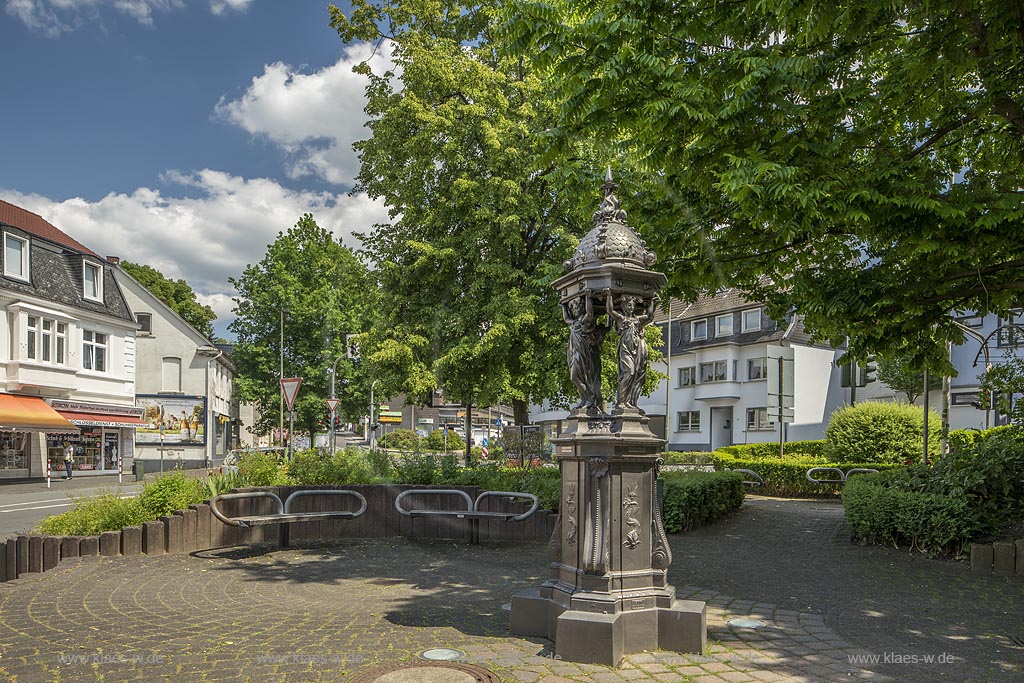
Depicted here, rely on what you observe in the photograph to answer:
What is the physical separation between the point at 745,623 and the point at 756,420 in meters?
37.0

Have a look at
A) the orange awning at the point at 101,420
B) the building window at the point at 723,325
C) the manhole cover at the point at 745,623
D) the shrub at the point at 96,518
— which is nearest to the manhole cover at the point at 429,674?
the manhole cover at the point at 745,623

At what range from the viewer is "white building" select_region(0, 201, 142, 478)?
28.1 m

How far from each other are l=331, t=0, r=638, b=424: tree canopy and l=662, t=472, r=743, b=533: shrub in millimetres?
5957

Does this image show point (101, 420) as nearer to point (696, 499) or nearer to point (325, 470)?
point (325, 470)

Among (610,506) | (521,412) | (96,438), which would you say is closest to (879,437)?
(521,412)

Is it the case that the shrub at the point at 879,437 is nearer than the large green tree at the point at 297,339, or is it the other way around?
the shrub at the point at 879,437

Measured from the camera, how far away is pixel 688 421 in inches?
1848

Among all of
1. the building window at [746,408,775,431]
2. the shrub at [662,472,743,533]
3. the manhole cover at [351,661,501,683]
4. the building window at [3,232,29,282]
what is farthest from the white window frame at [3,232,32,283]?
the building window at [746,408,775,431]

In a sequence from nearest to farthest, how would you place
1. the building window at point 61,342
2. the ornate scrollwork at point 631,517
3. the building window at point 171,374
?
the ornate scrollwork at point 631,517
the building window at point 61,342
the building window at point 171,374

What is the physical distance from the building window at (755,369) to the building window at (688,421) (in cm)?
510

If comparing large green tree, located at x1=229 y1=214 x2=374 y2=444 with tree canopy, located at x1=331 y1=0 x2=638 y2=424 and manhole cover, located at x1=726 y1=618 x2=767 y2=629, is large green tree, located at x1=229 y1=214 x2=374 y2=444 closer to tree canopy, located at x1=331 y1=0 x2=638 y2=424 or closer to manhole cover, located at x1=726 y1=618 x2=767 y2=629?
tree canopy, located at x1=331 y1=0 x2=638 y2=424

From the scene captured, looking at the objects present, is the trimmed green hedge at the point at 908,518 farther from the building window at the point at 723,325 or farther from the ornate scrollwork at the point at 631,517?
the building window at the point at 723,325

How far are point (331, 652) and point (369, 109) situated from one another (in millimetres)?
20015

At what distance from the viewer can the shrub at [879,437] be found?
65.9ft
